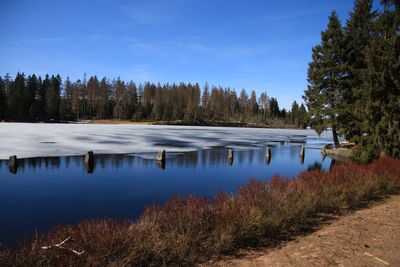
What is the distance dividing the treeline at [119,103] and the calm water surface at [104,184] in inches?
1803

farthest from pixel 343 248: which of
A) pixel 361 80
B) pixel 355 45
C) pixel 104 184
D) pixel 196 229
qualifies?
pixel 355 45

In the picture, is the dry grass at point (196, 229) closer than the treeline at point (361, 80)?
Yes

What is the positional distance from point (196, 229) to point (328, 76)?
3344cm

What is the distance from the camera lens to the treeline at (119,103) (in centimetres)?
8888

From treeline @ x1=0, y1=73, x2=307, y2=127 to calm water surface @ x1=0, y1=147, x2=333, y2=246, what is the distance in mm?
45799

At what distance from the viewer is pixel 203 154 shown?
29.2m

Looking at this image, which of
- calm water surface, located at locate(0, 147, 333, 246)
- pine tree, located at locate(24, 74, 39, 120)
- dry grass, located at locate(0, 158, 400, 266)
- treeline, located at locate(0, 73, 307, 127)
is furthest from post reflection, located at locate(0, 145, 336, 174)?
pine tree, located at locate(24, 74, 39, 120)

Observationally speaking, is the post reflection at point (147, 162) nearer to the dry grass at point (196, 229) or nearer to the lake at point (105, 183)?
the lake at point (105, 183)

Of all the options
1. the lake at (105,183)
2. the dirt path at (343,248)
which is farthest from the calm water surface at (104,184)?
the dirt path at (343,248)

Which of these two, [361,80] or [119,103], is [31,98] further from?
[361,80]

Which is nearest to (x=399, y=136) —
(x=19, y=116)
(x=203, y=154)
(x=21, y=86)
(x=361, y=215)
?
(x=361, y=215)

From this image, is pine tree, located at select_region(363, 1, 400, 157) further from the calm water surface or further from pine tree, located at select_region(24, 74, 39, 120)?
pine tree, located at select_region(24, 74, 39, 120)

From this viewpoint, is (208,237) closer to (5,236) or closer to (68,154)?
(5,236)

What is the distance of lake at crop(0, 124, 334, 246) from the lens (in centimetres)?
1116
